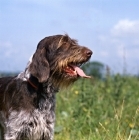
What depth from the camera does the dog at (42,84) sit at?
7.74 metres

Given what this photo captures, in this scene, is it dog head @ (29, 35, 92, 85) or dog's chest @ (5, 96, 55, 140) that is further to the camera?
dog's chest @ (5, 96, 55, 140)

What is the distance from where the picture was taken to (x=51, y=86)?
7961 millimetres

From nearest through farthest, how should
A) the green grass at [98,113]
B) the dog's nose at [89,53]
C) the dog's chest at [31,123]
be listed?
the dog's nose at [89,53] → the dog's chest at [31,123] → the green grass at [98,113]

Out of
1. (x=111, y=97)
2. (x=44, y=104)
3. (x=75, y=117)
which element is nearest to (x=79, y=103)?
(x=75, y=117)

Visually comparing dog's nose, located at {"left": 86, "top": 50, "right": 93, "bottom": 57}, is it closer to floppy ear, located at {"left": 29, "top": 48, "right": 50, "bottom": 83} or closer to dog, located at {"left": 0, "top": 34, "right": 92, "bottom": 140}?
dog, located at {"left": 0, "top": 34, "right": 92, "bottom": 140}

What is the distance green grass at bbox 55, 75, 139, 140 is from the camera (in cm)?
941

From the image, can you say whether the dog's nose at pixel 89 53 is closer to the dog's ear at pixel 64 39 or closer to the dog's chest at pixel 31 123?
the dog's ear at pixel 64 39

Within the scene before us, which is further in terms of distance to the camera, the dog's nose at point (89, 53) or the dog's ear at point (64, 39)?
the dog's ear at point (64, 39)

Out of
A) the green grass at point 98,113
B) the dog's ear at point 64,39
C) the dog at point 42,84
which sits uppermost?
the dog's ear at point 64,39

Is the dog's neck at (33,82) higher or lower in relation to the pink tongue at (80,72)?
lower

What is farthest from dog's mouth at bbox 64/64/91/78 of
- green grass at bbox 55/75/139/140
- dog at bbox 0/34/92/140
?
green grass at bbox 55/75/139/140

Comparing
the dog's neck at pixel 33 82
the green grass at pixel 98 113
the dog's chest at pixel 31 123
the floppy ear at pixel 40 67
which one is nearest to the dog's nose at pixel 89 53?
the floppy ear at pixel 40 67

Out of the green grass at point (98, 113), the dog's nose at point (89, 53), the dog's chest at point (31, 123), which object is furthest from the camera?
the green grass at point (98, 113)

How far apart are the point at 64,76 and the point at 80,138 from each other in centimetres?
163
